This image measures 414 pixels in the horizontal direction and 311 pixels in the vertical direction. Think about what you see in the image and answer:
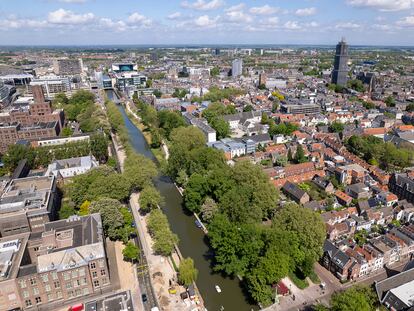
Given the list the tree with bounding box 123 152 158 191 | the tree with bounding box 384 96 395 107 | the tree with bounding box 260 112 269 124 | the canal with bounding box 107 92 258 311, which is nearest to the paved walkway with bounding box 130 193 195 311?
the canal with bounding box 107 92 258 311

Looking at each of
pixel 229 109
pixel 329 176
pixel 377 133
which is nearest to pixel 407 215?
pixel 329 176

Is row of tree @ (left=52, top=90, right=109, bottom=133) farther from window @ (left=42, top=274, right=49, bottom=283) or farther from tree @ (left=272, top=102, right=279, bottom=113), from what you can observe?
tree @ (left=272, top=102, right=279, bottom=113)

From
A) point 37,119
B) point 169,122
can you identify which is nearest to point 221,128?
point 169,122

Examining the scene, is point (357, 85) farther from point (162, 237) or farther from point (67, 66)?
point (67, 66)

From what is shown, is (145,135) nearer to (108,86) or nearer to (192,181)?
(192,181)

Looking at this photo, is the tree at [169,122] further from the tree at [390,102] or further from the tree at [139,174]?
the tree at [390,102]

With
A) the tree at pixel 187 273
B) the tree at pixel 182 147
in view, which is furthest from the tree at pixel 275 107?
the tree at pixel 187 273

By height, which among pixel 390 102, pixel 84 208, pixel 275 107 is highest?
pixel 275 107
